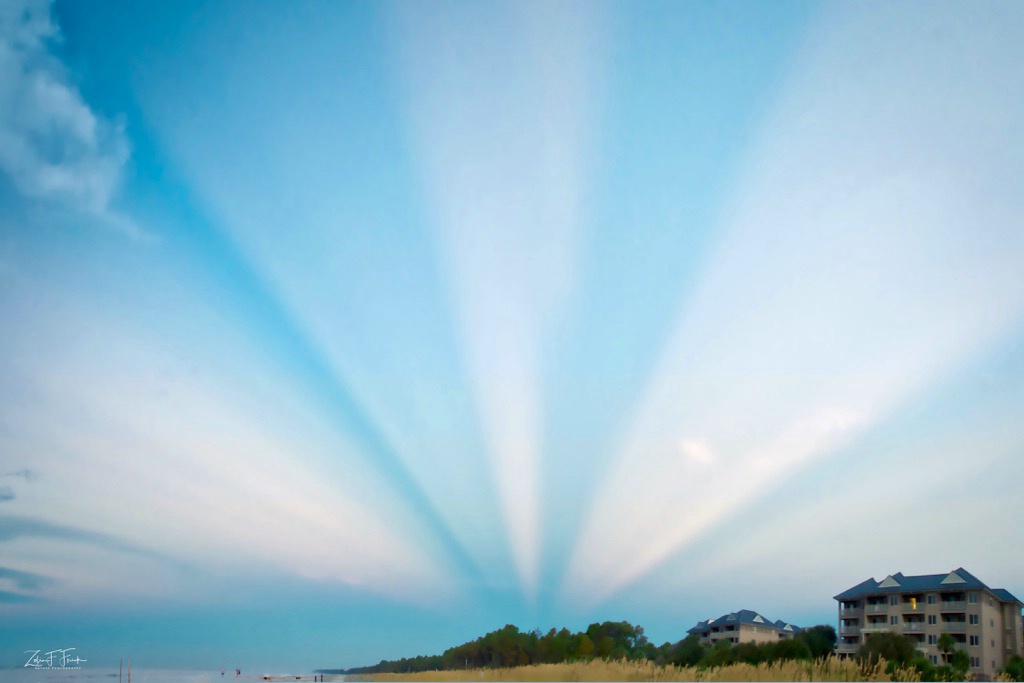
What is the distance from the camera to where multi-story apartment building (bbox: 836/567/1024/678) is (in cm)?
1666

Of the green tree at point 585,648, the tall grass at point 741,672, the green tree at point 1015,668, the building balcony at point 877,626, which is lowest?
the green tree at point 585,648

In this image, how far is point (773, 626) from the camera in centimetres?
1845

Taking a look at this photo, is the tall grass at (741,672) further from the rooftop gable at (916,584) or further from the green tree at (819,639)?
the rooftop gable at (916,584)

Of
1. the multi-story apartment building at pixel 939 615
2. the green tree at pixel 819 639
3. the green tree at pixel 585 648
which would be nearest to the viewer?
the green tree at pixel 819 639

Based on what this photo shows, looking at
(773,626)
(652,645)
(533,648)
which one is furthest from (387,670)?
(773,626)

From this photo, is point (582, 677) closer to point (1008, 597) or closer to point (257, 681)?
point (257, 681)

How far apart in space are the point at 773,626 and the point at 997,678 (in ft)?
16.0

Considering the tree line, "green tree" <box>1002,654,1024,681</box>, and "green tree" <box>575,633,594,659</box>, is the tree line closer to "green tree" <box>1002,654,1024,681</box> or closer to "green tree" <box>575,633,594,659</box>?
"green tree" <box>575,633,594,659</box>

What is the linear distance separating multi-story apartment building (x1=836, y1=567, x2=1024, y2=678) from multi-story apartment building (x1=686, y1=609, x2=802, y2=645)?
1.42m

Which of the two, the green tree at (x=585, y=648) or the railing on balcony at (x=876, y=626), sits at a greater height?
the railing on balcony at (x=876, y=626)

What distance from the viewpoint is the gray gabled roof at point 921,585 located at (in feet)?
60.9

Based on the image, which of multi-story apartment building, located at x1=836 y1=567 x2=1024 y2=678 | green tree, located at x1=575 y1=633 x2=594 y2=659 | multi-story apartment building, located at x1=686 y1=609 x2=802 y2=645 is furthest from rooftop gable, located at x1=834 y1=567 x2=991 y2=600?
green tree, located at x1=575 y1=633 x2=594 y2=659

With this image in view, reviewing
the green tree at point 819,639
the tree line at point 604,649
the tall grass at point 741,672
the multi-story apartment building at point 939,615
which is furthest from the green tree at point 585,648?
the multi-story apartment building at point 939,615

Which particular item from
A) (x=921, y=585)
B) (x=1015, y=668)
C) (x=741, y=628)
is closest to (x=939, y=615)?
(x=921, y=585)
